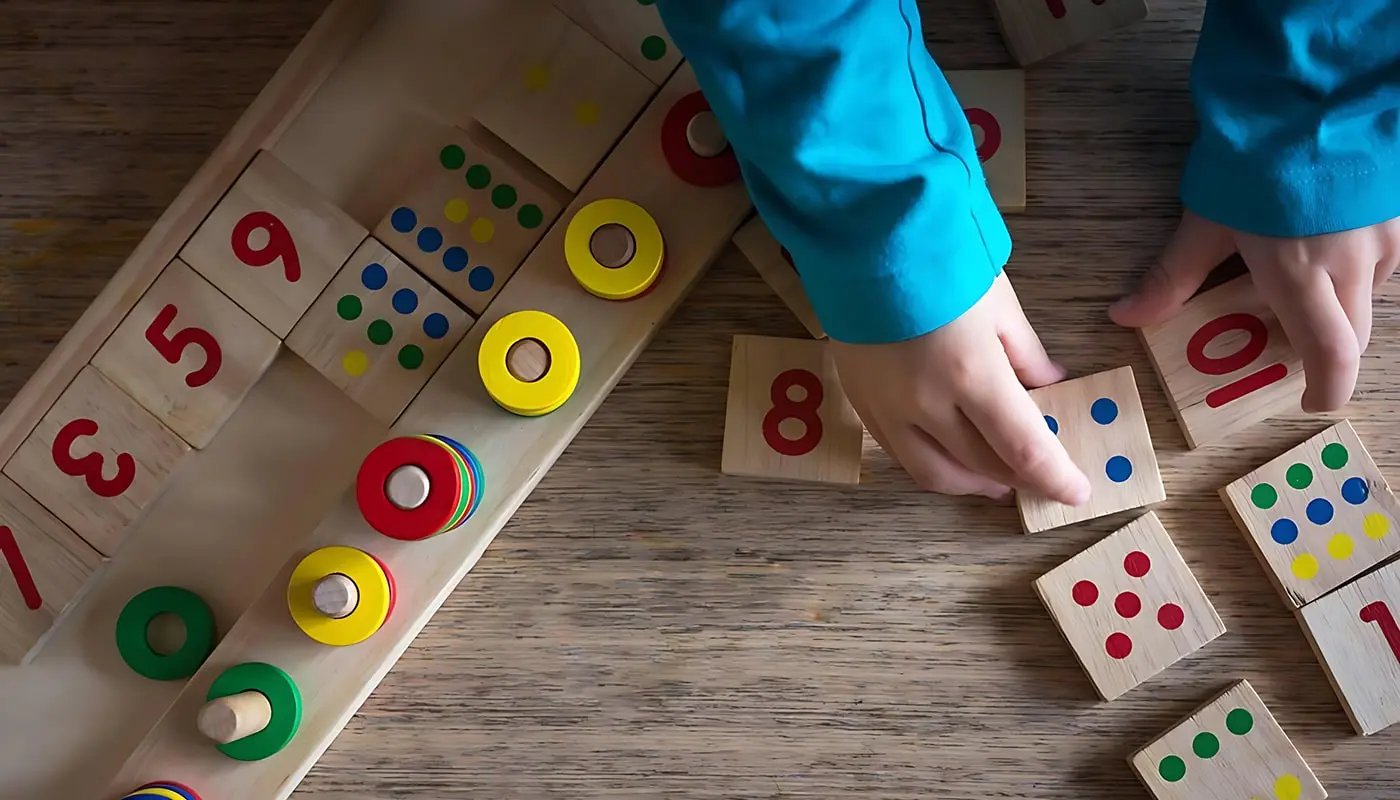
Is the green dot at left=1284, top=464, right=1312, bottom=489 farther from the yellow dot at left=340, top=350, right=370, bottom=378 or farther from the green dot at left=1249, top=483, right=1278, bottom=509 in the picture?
the yellow dot at left=340, top=350, right=370, bottom=378

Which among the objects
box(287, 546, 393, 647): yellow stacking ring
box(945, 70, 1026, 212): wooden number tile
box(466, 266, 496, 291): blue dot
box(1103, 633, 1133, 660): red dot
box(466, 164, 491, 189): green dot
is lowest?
box(1103, 633, 1133, 660): red dot

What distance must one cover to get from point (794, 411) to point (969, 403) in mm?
117

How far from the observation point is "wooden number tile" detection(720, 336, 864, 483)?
0.72 m

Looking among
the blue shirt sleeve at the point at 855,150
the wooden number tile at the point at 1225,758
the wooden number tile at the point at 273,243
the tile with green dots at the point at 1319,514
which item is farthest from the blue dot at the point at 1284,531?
the wooden number tile at the point at 273,243

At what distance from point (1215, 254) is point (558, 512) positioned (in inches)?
18.5

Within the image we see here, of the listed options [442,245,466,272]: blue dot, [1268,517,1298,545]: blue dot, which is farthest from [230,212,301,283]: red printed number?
[1268,517,1298,545]: blue dot

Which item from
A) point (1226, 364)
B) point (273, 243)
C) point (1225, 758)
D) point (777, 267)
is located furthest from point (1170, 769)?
point (273, 243)

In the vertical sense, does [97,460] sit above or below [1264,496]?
above

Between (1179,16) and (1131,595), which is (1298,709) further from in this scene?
(1179,16)

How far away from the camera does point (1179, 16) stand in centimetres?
75

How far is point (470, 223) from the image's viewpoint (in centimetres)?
74

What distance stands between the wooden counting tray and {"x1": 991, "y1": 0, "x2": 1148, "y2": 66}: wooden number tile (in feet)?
0.72

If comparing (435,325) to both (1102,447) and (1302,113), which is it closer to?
(1102,447)

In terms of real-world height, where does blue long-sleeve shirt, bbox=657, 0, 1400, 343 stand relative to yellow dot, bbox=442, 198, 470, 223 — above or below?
below
